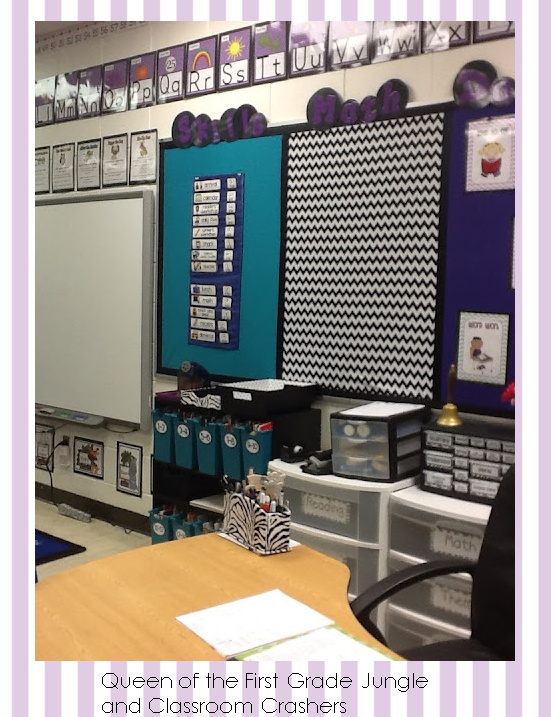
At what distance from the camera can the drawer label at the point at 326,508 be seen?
2928 millimetres

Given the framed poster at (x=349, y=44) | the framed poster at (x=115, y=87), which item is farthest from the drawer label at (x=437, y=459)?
the framed poster at (x=115, y=87)

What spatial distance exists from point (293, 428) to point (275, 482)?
53.9 inches

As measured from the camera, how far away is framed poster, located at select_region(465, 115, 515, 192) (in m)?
2.85

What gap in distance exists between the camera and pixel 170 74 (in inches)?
160

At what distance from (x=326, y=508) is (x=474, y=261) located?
1172 mm

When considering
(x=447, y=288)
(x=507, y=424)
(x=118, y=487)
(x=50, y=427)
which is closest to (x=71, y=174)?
(x=50, y=427)

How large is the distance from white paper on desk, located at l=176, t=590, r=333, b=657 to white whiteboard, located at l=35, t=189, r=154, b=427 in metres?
2.71

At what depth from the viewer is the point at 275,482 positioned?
82.3 inches

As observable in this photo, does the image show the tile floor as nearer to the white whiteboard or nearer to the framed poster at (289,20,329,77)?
the white whiteboard

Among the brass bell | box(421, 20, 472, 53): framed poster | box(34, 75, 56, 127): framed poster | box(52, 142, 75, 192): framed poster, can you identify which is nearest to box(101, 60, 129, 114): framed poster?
box(52, 142, 75, 192): framed poster

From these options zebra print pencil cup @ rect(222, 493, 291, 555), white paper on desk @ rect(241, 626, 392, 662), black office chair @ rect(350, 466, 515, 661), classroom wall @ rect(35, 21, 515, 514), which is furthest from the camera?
classroom wall @ rect(35, 21, 515, 514)

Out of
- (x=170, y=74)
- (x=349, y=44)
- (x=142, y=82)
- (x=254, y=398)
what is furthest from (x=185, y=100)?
(x=254, y=398)

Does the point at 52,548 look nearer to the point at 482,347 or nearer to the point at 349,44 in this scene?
the point at 482,347

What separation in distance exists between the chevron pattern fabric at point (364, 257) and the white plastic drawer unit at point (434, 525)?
0.54 metres
